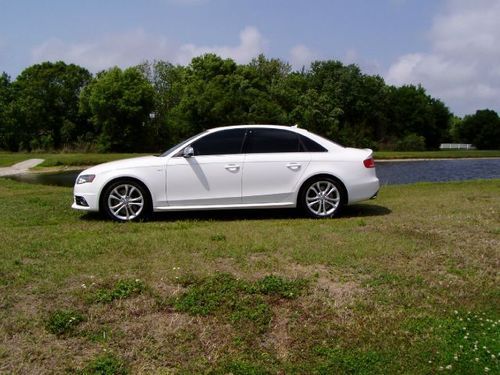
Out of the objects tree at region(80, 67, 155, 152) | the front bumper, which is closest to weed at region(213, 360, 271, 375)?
the front bumper

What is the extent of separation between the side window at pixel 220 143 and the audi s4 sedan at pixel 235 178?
0.02m

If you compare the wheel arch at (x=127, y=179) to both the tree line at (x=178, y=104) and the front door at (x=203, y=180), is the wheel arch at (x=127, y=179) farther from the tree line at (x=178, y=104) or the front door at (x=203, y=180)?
the tree line at (x=178, y=104)

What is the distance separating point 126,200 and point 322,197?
10.2 ft

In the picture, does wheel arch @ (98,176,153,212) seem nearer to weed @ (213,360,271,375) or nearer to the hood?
the hood

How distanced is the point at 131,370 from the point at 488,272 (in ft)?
12.4

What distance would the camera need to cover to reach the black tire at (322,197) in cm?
892

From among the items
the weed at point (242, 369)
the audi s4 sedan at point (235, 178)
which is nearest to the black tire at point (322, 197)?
the audi s4 sedan at point (235, 178)

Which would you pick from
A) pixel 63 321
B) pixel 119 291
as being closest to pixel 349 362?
pixel 119 291

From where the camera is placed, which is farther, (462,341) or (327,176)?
(327,176)

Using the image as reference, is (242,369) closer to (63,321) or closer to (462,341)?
(63,321)

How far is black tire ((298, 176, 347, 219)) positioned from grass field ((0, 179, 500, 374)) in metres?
1.62

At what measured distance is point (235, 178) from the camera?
8.77 meters

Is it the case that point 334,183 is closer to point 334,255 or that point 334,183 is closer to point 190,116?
point 334,255

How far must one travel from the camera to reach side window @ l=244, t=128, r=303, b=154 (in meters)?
8.98
